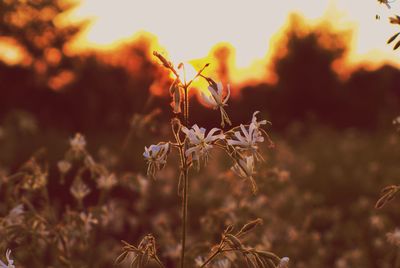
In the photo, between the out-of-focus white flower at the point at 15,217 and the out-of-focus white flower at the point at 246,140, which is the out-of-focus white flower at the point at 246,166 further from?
the out-of-focus white flower at the point at 15,217

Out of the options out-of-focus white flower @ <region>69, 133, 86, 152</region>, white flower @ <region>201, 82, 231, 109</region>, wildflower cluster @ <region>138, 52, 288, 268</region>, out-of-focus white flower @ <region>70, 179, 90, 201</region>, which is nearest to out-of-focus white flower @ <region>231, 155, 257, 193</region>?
wildflower cluster @ <region>138, 52, 288, 268</region>

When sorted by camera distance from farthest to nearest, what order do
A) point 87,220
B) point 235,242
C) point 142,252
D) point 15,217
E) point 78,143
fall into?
point 78,143 < point 87,220 < point 15,217 < point 142,252 < point 235,242

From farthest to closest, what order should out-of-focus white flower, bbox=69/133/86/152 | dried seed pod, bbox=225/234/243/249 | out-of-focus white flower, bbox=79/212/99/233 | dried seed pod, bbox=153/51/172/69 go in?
1. out-of-focus white flower, bbox=69/133/86/152
2. out-of-focus white flower, bbox=79/212/99/233
3. dried seed pod, bbox=153/51/172/69
4. dried seed pod, bbox=225/234/243/249

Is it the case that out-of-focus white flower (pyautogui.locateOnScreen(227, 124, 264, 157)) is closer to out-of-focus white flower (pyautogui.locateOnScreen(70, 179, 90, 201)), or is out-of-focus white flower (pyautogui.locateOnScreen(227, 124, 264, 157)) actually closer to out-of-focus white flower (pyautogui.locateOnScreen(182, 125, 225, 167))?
out-of-focus white flower (pyautogui.locateOnScreen(182, 125, 225, 167))

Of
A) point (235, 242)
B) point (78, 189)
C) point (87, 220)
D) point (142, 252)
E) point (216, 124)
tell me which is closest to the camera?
point (235, 242)

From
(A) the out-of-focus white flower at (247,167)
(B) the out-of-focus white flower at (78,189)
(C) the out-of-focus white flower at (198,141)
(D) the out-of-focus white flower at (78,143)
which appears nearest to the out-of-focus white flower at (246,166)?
(A) the out-of-focus white flower at (247,167)

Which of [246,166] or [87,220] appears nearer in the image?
[246,166]

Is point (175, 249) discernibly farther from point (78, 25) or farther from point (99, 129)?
point (78, 25)

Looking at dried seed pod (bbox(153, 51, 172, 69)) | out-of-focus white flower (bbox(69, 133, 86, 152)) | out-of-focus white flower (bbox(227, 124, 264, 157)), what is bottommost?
out-of-focus white flower (bbox(227, 124, 264, 157))

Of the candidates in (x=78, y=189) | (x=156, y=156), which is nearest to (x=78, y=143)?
(x=78, y=189)

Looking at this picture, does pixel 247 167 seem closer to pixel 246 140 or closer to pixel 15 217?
pixel 246 140

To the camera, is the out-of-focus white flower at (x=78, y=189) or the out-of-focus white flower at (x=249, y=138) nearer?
the out-of-focus white flower at (x=249, y=138)
